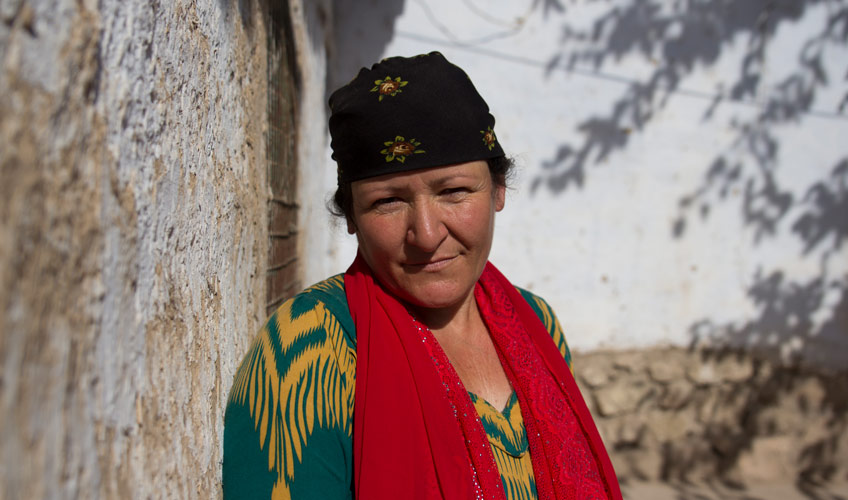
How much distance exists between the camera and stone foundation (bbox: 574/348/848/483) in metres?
4.60

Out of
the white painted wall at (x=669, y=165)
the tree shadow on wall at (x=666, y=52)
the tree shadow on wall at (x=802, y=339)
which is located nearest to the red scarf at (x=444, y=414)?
the white painted wall at (x=669, y=165)

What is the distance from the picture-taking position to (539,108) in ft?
14.8

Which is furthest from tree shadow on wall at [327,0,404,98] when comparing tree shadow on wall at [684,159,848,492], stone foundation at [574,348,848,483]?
tree shadow on wall at [684,159,848,492]

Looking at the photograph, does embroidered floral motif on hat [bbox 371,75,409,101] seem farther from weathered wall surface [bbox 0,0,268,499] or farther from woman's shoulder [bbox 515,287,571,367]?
woman's shoulder [bbox 515,287,571,367]

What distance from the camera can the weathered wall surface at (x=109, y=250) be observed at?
0.55 meters

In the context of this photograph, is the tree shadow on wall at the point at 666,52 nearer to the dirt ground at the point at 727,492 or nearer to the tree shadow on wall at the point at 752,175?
the tree shadow on wall at the point at 752,175

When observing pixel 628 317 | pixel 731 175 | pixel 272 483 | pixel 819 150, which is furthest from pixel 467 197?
pixel 819 150

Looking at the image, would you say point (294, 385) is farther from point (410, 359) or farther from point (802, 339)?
point (802, 339)

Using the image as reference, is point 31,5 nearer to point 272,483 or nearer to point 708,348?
point 272,483

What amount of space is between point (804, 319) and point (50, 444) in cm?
519

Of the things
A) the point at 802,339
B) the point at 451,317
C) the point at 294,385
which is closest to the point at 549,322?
the point at 451,317

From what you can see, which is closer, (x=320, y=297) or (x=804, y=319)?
(x=320, y=297)

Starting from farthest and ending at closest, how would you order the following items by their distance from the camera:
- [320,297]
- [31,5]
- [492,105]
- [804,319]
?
1. [804,319]
2. [492,105]
3. [320,297]
4. [31,5]

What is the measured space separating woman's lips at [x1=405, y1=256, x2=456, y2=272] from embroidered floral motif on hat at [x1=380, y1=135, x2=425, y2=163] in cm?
25
